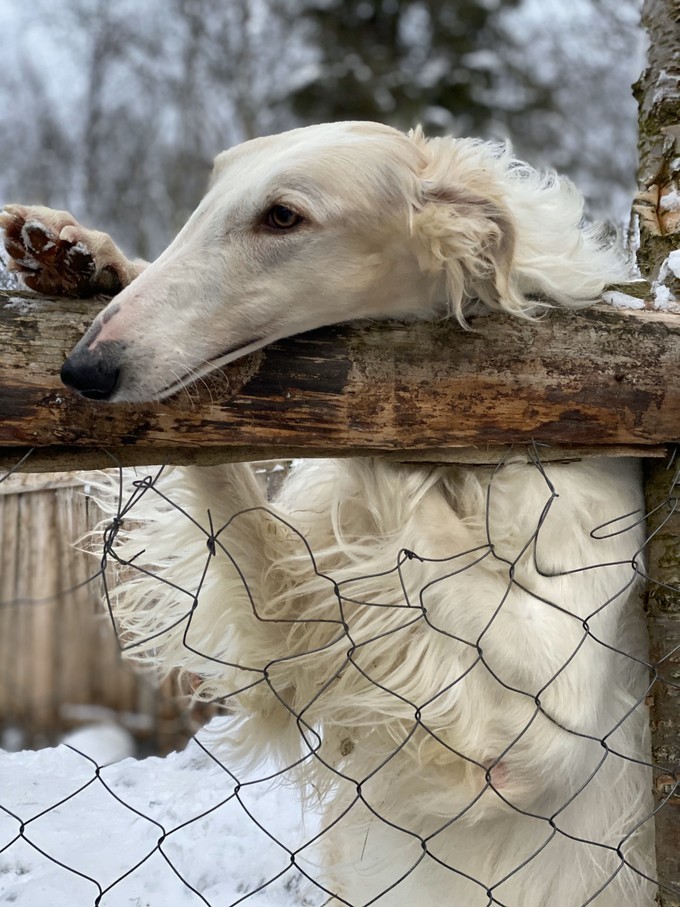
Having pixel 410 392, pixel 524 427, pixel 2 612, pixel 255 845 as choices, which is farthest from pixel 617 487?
pixel 2 612

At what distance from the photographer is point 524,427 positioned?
1.85 m

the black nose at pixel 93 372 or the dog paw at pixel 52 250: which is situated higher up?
the dog paw at pixel 52 250

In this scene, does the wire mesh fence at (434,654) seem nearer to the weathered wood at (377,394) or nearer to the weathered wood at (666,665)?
the weathered wood at (666,665)

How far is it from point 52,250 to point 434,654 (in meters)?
1.16

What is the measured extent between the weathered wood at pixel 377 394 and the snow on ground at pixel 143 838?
1.38 meters

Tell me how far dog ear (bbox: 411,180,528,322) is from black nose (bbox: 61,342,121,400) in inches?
29.4

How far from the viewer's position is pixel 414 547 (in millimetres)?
1968

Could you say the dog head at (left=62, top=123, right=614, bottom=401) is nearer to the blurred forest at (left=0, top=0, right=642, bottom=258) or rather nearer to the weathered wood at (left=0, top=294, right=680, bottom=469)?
the weathered wood at (left=0, top=294, right=680, bottom=469)

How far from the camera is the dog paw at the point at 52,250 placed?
1.60 m

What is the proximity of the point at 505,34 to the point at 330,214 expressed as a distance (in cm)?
1260

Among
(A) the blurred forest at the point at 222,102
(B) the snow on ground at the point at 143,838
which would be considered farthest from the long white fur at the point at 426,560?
(A) the blurred forest at the point at 222,102

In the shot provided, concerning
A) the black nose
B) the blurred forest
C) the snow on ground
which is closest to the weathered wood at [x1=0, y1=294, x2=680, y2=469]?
the black nose

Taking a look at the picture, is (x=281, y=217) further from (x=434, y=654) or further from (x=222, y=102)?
(x=222, y=102)

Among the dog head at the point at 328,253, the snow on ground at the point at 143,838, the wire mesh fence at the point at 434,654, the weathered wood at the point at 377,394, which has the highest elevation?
the dog head at the point at 328,253
